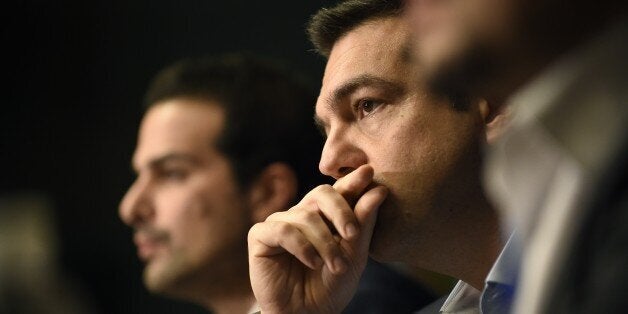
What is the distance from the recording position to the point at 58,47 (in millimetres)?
1589

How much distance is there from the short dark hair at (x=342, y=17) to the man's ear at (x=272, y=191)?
239mm

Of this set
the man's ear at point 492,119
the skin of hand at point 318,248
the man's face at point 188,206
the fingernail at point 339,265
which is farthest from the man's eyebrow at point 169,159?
the man's ear at point 492,119

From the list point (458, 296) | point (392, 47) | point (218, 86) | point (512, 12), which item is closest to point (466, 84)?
point (512, 12)

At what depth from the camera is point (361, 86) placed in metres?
1.04

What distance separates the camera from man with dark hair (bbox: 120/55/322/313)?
52.7 inches

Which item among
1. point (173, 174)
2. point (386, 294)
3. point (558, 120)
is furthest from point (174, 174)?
point (558, 120)

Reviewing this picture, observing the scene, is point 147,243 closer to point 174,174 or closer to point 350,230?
point 174,174

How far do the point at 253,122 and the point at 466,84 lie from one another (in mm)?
672

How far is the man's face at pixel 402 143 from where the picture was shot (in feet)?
3.29

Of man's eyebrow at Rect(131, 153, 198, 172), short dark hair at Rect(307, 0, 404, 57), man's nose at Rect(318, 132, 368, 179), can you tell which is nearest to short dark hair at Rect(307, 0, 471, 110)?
short dark hair at Rect(307, 0, 404, 57)

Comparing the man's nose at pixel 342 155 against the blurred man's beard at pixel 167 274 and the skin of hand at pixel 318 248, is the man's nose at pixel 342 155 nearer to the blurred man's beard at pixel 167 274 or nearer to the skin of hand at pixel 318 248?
the skin of hand at pixel 318 248

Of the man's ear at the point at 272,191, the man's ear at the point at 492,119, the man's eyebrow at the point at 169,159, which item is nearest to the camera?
the man's ear at the point at 492,119

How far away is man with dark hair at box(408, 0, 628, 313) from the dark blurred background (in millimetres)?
677

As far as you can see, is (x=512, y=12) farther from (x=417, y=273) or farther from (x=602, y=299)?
(x=417, y=273)
